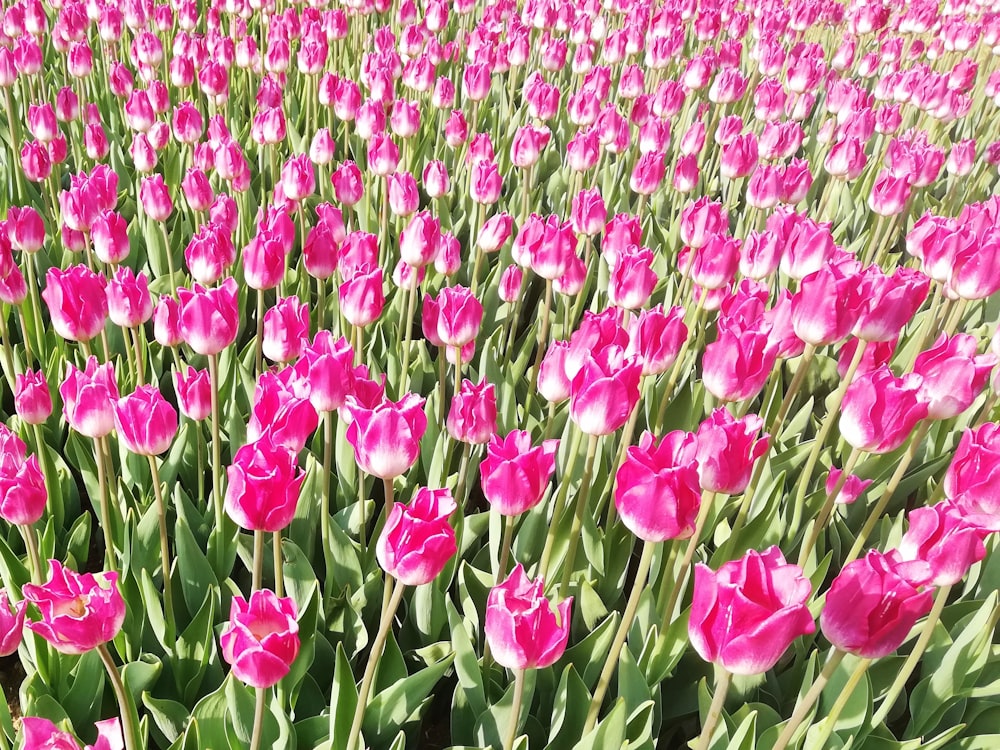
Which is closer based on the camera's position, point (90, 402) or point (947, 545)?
point (947, 545)

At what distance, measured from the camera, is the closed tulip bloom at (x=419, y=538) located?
95cm

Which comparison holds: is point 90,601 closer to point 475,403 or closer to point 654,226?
point 475,403

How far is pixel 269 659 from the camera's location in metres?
0.89

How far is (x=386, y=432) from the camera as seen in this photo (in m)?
1.09

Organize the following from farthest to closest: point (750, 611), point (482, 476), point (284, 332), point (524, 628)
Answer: point (284, 332) < point (482, 476) < point (524, 628) < point (750, 611)

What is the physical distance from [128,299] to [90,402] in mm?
373

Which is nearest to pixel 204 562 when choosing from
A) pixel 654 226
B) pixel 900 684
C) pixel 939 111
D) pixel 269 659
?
pixel 269 659

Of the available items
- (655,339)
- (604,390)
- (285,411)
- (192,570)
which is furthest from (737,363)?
(192,570)

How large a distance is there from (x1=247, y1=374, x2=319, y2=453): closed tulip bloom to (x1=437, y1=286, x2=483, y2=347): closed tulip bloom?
42cm

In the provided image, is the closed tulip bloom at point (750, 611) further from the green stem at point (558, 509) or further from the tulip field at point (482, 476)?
the green stem at point (558, 509)

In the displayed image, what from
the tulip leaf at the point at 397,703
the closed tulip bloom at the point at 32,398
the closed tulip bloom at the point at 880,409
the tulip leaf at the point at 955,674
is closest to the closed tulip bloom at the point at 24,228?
the closed tulip bloom at the point at 32,398

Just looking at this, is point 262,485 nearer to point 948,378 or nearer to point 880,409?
point 880,409

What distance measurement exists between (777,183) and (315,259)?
1394 mm

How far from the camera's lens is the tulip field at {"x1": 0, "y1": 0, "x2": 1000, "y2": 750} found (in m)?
1.01
